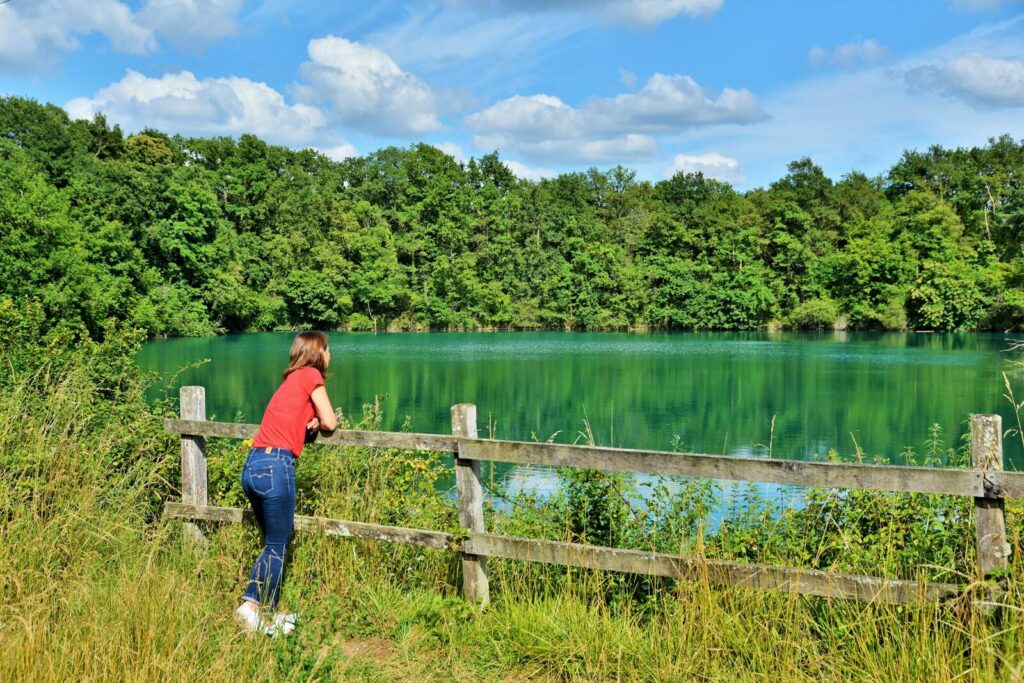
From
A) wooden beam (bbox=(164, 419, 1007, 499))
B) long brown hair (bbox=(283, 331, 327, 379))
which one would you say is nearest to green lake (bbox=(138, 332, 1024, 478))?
wooden beam (bbox=(164, 419, 1007, 499))

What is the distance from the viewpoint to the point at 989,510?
3412 mm

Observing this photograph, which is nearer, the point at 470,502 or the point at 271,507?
the point at 271,507

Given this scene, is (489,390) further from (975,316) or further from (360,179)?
(360,179)

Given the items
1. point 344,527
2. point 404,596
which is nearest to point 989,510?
point 404,596

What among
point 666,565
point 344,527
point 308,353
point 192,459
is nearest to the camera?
point 666,565

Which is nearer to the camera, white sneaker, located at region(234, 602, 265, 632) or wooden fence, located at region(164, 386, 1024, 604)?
wooden fence, located at region(164, 386, 1024, 604)

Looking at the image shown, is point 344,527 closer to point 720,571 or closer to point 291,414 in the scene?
point 291,414

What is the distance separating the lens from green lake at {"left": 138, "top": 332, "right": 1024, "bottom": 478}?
703 inches

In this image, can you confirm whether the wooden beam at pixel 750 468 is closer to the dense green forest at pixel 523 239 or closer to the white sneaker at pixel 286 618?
the white sneaker at pixel 286 618

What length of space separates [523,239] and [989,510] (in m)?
67.5

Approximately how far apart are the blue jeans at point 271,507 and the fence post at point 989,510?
3.18 metres

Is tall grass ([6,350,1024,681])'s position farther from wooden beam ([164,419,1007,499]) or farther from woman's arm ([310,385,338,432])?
woman's arm ([310,385,338,432])

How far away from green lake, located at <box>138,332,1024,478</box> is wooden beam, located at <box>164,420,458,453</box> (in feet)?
7.90

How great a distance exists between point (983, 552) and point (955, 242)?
64.9 meters
